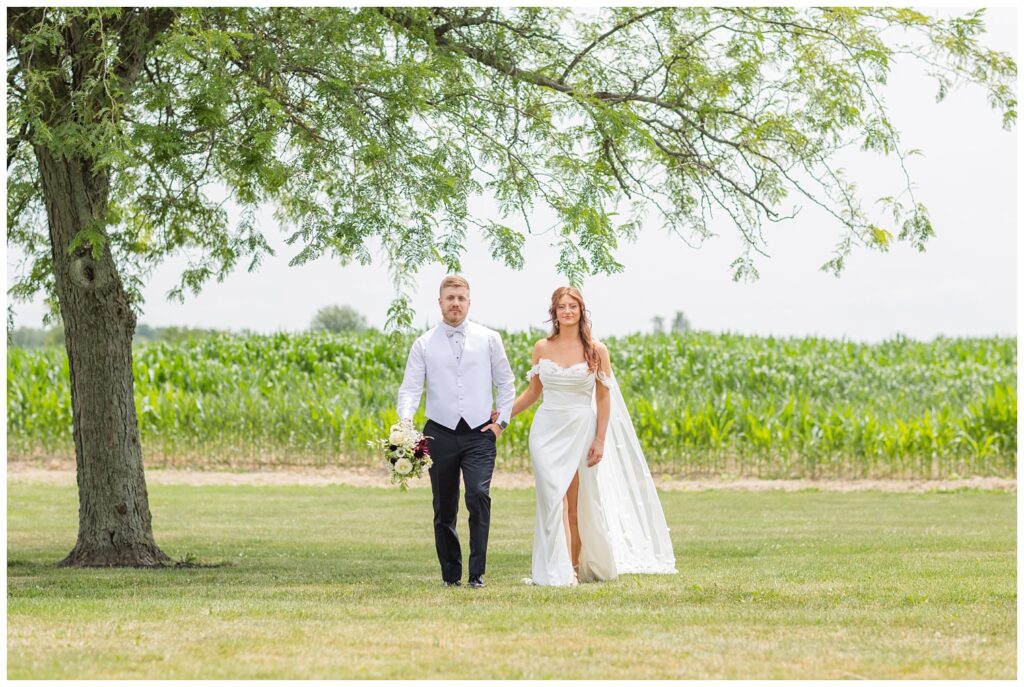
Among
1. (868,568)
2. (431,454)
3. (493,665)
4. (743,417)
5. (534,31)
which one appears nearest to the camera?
(493,665)

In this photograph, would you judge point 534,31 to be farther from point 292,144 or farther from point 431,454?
point 431,454

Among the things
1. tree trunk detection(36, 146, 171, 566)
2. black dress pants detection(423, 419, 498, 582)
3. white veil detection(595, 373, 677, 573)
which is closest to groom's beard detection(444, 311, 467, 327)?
black dress pants detection(423, 419, 498, 582)

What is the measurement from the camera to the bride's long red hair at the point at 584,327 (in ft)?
29.4

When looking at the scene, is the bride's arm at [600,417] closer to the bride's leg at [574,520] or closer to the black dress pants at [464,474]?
the bride's leg at [574,520]

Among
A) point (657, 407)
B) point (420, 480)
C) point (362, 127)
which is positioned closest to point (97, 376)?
point (362, 127)

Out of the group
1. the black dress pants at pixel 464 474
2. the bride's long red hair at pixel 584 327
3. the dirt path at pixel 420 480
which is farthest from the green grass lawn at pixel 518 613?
the dirt path at pixel 420 480

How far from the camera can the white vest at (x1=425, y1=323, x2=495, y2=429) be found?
339 inches

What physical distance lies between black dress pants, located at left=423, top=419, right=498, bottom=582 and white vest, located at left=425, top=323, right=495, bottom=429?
7cm

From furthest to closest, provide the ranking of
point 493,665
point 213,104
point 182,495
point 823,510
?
1. point 182,495
2. point 823,510
3. point 213,104
4. point 493,665

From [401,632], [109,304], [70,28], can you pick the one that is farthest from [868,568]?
[70,28]

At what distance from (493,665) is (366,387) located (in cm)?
2283

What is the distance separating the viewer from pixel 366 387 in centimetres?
2864

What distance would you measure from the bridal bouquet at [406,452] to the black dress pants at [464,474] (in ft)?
0.20

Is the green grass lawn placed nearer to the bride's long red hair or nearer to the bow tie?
the bride's long red hair
